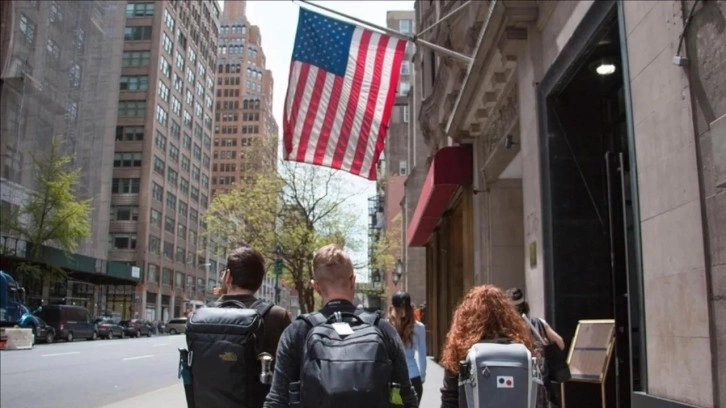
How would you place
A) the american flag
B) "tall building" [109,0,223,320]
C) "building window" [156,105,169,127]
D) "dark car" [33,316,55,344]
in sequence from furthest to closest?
"building window" [156,105,169,127] → "tall building" [109,0,223,320] → "dark car" [33,316,55,344] → the american flag

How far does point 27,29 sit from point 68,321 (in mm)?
23568

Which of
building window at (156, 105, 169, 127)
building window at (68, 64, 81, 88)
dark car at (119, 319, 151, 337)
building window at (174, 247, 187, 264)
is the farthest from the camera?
building window at (174, 247, 187, 264)

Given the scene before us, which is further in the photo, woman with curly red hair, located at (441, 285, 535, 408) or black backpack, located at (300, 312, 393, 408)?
woman with curly red hair, located at (441, 285, 535, 408)

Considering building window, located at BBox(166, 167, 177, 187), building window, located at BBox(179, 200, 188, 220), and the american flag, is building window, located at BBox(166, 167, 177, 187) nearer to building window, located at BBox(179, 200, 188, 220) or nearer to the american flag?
building window, located at BBox(179, 200, 188, 220)

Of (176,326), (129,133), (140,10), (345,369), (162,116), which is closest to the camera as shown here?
(345,369)

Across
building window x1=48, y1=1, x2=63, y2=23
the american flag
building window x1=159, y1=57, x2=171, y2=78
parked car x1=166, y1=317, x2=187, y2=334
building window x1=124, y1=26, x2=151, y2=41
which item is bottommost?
parked car x1=166, y1=317, x2=187, y2=334

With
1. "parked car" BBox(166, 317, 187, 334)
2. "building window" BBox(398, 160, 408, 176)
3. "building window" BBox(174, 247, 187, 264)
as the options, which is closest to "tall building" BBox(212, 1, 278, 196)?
"building window" BBox(174, 247, 187, 264)

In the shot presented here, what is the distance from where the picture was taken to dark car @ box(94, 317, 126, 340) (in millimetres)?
43659

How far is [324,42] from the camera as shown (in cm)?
1152

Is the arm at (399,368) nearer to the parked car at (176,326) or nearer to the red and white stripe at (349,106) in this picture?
the red and white stripe at (349,106)

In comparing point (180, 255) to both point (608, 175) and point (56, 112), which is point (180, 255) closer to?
point (56, 112)

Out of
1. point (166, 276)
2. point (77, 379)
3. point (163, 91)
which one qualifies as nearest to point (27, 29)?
point (163, 91)

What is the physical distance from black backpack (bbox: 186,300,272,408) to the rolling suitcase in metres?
1.13

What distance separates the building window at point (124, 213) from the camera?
82.2 m
